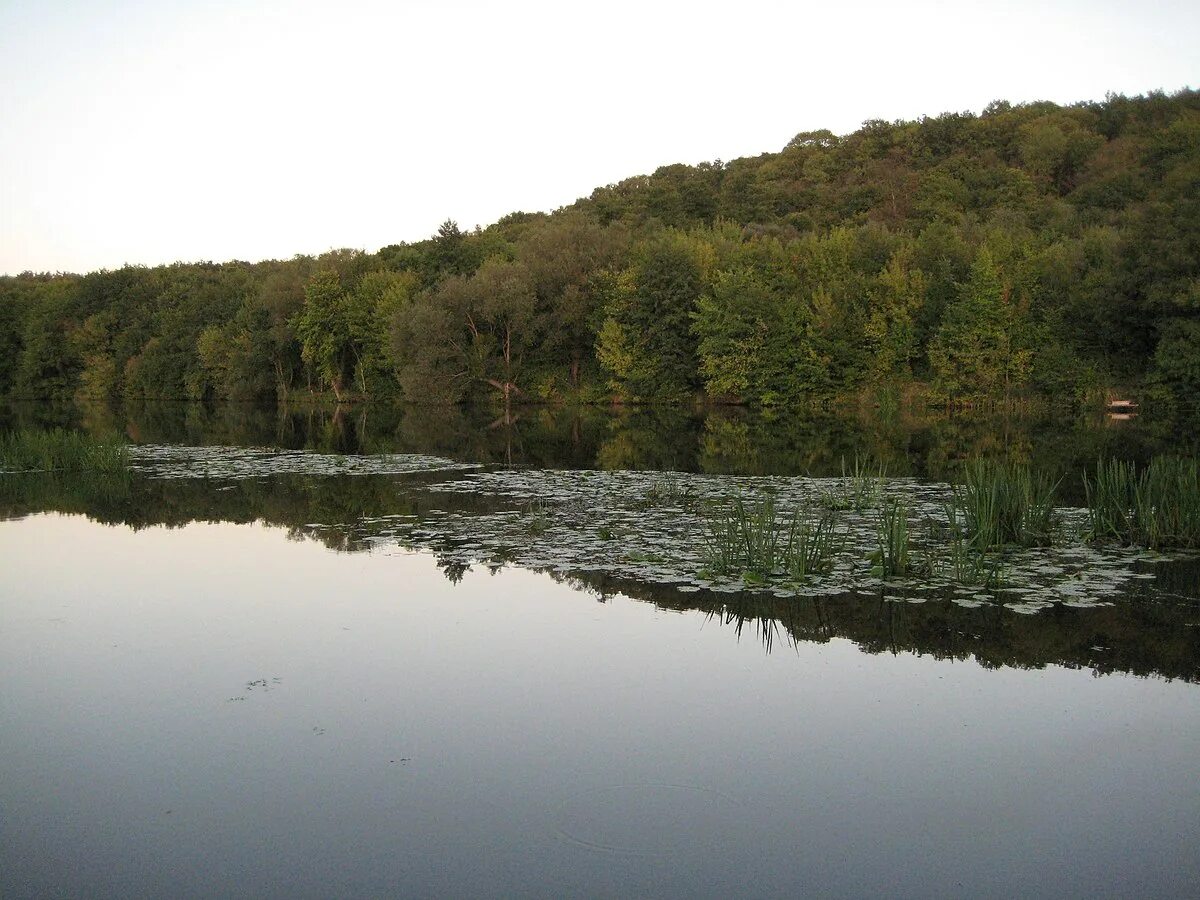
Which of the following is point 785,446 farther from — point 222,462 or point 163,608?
point 163,608

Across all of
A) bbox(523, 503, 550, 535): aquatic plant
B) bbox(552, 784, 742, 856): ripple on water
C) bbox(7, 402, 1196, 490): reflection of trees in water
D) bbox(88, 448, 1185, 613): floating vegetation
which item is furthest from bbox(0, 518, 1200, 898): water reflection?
bbox(7, 402, 1196, 490): reflection of trees in water

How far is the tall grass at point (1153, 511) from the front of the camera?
11.7 m

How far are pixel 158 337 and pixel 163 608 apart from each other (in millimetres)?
72388

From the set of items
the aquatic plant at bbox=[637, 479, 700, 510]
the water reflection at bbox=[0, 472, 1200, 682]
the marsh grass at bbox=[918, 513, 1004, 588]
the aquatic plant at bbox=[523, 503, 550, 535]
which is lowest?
the water reflection at bbox=[0, 472, 1200, 682]

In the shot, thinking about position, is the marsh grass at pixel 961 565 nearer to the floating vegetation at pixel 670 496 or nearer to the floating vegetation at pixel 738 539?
the floating vegetation at pixel 738 539

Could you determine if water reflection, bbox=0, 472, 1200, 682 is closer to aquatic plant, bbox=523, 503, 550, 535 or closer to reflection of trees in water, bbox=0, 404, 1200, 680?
reflection of trees in water, bbox=0, 404, 1200, 680

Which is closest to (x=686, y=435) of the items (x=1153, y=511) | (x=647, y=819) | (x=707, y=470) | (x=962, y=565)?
(x=707, y=470)

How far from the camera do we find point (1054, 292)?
44125 mm

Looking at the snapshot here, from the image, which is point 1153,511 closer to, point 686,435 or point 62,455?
point 62,455

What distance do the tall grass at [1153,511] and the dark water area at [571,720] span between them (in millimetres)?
645

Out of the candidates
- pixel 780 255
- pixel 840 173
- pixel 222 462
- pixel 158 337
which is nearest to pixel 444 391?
pixel 780 255

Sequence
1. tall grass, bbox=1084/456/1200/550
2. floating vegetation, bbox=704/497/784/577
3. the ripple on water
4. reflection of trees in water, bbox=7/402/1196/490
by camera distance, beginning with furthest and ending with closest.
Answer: reflection of trees in water, bbox=7/402/1196/490 < tall grass, bbox=1084/456/1200/550 < floating vegetation, bbox=704/497/784/577 < the ripple on water

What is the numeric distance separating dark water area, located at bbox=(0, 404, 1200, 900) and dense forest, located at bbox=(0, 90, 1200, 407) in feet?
109

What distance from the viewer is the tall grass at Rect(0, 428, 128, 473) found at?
2144 centimetres
